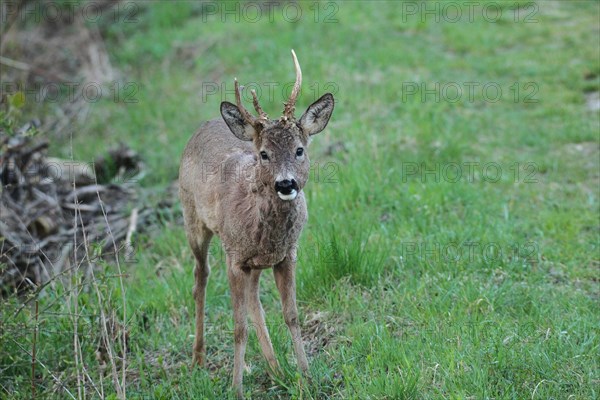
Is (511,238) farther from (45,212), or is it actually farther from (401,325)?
(45,212)

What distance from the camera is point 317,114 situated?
16.9 feet

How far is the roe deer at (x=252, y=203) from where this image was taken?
4918mm

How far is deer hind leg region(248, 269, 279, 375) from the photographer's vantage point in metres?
5.40

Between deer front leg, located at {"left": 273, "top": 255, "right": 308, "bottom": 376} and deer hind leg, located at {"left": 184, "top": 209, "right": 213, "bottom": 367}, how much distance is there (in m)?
0.78

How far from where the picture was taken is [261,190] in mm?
5121

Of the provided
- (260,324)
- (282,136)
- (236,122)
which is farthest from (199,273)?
(282,136)

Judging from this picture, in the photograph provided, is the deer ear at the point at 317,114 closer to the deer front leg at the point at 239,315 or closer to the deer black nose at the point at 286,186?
the deer black nose at the point at 286,186

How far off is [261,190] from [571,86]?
6.65 meters

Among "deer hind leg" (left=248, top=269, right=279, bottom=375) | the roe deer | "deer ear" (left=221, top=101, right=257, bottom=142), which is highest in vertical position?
"deer ear" (left=221, top=101, right=257, bottom=142)

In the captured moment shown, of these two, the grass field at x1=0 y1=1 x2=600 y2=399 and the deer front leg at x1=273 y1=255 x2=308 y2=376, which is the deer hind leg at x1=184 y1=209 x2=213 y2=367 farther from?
the deer front leg at x1=273 y1=255 x2=308 y2=376

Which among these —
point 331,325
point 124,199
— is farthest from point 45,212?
point 331,325

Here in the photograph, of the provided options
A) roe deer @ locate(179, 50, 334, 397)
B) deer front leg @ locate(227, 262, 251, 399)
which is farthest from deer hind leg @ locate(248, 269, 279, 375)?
deer front leg @ locate(227, 262, 251, 399)

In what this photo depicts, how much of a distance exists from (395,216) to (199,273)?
2.22 metres

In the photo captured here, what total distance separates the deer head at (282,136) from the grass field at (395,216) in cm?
120
